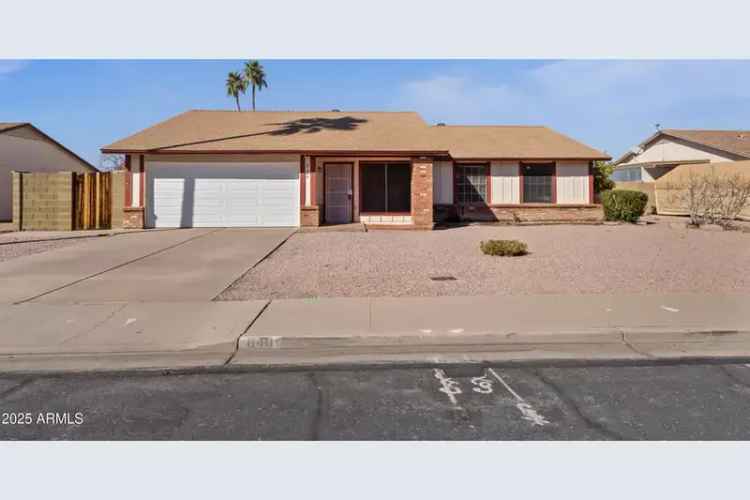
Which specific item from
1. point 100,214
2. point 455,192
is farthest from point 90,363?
point 455,192

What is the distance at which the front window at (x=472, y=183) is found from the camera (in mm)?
25719

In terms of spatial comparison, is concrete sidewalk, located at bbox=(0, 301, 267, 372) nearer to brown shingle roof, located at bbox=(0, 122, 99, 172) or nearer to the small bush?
the small bush

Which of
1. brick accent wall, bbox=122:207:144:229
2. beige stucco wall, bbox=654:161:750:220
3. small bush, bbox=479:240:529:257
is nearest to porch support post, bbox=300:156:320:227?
brick accent wall, bbox=122:207:144:229

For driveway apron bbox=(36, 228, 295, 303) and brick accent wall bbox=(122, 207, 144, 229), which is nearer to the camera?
driveway apron bbox=(36, 228, 295, 303)

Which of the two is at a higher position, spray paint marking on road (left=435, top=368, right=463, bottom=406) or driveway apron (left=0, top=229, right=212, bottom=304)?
driveway apron (left=0, top=229, right=212, bottom=304)

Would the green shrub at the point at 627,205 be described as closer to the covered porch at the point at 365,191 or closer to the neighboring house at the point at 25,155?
the covered porch at the point at 365,191

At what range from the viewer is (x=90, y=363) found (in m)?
6.51

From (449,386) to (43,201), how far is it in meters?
19.9

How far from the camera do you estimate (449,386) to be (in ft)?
18.3

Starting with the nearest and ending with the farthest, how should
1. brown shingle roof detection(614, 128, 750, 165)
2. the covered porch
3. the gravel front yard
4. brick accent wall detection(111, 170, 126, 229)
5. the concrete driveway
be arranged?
the concrete driveway
the gravel front yard
brick accent wall detection(111, 170, 126, 229)
the covered porch
brown shingle roof detection(614, 128, 750, 165)

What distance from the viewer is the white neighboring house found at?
1401 inches

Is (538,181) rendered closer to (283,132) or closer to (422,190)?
(422,190)

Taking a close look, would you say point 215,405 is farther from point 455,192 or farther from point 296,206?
point 455,192

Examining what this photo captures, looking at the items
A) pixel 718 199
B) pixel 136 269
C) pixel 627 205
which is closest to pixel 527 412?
pixel 136 269
